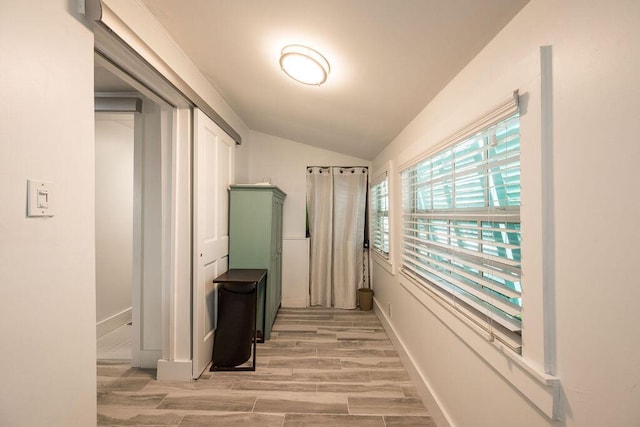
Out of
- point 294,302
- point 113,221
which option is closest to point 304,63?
point 113,221

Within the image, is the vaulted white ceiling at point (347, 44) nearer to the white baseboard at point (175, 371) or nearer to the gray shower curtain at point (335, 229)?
the gray shower curtain at point (335, 229)

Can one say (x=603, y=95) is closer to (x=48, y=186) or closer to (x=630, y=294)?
(x=630, y=294)

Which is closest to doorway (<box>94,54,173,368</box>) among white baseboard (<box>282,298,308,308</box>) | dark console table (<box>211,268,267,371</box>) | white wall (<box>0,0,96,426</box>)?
dark console table (<box>211,268,267,371</box>)

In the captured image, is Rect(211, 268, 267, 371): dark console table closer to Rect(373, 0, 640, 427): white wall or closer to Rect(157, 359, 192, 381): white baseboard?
Rect(157, 359, 192, 381): white baseboard

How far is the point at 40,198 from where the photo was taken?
0.92 meters

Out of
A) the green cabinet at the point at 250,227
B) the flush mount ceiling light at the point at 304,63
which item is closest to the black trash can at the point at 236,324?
the green cabinet at the point at 250,227

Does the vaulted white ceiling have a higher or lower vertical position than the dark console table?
higher

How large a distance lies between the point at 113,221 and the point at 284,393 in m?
2.79

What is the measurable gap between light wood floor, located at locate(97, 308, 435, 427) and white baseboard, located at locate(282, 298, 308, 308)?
1104 mm

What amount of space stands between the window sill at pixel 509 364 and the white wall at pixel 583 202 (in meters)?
0.02

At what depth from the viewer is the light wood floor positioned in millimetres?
1734

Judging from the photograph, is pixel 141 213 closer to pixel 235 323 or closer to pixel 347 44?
pixel 235 323

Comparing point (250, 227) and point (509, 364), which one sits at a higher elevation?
point (250, 227)

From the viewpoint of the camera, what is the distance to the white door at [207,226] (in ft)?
6.98
